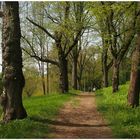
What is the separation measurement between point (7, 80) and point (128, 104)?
7759 mm

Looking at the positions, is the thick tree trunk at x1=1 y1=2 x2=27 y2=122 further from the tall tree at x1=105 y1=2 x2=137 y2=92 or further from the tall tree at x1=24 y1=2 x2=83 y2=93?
the tall tree at x1=24 y1=2 x2=83 y2=93

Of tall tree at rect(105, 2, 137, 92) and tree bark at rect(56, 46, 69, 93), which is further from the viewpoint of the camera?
tree bark at rect(56, 46, 69, 93)

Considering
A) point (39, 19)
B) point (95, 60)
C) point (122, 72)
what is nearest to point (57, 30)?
point (39, 19)

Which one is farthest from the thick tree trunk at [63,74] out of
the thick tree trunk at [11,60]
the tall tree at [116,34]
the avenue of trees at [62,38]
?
the thick tree trunk at [11,60]

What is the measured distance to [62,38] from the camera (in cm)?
3903

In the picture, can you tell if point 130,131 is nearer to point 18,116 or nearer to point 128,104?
point 18,116

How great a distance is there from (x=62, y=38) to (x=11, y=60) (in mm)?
22342

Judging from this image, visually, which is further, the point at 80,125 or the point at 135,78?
the point at 135,78

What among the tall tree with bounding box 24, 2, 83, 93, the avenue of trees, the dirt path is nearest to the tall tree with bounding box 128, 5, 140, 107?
the avenue of trees

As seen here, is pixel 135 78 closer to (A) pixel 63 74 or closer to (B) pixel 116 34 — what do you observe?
(B) pixel 116 34

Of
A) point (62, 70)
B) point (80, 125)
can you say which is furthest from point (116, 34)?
point (80, 125)

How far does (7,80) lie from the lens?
55.7ft

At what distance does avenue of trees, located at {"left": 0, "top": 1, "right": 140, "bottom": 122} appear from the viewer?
17.0 m

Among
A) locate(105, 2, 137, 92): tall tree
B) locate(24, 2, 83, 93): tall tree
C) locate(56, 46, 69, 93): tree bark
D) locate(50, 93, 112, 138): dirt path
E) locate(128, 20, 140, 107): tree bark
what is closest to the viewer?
locate(50, 93, 112, 138): dirt path
